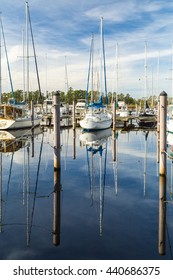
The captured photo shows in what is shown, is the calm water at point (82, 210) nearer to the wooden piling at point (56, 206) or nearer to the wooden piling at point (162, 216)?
the wooden piling at point (56, 206)

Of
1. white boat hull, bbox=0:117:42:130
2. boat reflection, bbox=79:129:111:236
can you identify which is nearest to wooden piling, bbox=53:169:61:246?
boat reflection, bbox=79:129:111:236

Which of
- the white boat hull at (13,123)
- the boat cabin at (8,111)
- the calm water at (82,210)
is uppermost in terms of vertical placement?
the boat cabin at (8,111)

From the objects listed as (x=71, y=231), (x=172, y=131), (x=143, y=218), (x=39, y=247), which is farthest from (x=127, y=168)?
(x=172, y=131)

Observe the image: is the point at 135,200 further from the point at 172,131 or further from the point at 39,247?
the point at 172,131

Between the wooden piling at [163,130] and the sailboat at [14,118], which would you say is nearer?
the wooden piling at [163,130]

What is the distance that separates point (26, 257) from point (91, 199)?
4650mm

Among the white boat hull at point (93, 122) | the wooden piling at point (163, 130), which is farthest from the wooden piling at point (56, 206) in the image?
the white boat hull at point (93, 122)

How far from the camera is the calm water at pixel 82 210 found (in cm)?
717

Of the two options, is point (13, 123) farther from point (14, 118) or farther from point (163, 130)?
point (163, 130)

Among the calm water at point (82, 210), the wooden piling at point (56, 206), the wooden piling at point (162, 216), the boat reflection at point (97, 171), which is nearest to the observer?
the calm water at point (82, 210)

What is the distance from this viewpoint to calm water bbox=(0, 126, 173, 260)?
7168 mm

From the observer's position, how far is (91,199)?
36.7 feet

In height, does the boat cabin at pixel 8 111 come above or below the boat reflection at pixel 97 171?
above

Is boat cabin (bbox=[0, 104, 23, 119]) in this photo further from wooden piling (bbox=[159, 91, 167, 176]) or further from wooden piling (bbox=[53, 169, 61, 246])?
wooden piling (bbox=[159, 91, 167, 176])
